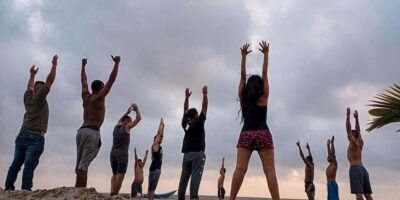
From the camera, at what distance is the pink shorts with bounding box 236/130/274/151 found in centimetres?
583

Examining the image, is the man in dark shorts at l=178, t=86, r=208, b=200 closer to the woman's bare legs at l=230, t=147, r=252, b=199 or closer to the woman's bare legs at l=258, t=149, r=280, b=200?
the woman's bare legs at l=230, t=147, r=252, b=199

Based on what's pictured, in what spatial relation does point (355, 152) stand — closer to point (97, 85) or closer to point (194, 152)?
point (194, 152)

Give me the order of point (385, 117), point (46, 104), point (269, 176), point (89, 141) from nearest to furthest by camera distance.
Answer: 1. point (269, 176)
2. point (385, 117)
3. point (89, 141)
4. point (46, 104)

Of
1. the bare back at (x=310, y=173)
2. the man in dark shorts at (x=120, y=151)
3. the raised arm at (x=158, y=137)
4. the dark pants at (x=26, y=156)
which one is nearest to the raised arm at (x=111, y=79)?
the dark pants at (x=26, y=156)

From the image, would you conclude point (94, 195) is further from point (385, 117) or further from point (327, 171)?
point (327, 171)

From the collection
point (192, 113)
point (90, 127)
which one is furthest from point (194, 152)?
point (90, 127)

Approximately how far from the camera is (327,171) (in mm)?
12211

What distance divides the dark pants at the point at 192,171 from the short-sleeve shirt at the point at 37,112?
2560 mm

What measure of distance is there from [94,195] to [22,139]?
183 cm

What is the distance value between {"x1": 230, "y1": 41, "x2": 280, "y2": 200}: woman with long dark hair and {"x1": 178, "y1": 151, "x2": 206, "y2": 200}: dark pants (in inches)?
89.1

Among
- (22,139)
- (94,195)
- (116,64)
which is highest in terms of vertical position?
(116,64)

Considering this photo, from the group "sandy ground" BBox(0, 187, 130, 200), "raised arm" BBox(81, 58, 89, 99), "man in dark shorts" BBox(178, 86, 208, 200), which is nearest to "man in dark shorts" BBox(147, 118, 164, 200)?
"man in dark shorts" BBox(178, 86, 208, 200)

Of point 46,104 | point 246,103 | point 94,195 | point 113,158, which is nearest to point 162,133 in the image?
point 113,158

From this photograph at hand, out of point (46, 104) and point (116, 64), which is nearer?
point (116, 64)
